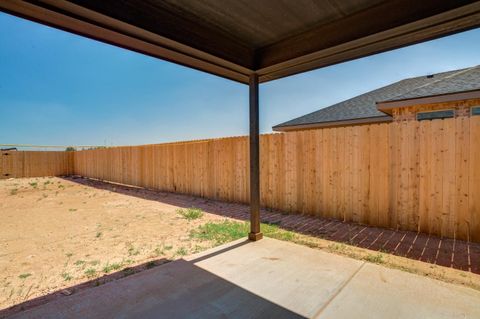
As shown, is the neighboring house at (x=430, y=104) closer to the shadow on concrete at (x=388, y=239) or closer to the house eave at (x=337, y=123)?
the house eave at (x=337, y=123)

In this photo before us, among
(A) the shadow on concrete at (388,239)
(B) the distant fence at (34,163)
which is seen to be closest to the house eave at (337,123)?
(A) the shadow on concrete at (388,239)

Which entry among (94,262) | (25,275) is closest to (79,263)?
(94,262)

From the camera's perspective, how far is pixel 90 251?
359 cm

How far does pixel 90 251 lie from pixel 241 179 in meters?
3.96

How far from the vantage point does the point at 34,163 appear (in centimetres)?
1628

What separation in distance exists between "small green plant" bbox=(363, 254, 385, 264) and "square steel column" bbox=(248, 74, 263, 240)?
→ 1.39 m

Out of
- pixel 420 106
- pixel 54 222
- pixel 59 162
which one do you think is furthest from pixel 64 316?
pixel 59 162

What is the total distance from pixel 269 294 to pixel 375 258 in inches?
65.3

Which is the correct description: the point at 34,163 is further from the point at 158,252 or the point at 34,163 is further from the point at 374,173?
the point at 374,173

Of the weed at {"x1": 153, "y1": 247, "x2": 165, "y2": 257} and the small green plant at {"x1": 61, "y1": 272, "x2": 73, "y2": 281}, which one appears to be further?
the weed at {"x1": 153, "y1": 247, "x2": 165, "y2": 257}

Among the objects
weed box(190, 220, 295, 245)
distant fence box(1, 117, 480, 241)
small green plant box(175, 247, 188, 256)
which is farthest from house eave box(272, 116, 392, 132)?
small green plant box(175, 247, 188, 256)

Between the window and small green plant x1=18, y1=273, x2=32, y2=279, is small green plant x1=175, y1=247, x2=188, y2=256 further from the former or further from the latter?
the window

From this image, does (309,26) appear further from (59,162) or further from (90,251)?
(59,162)

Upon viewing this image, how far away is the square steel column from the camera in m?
3.42
